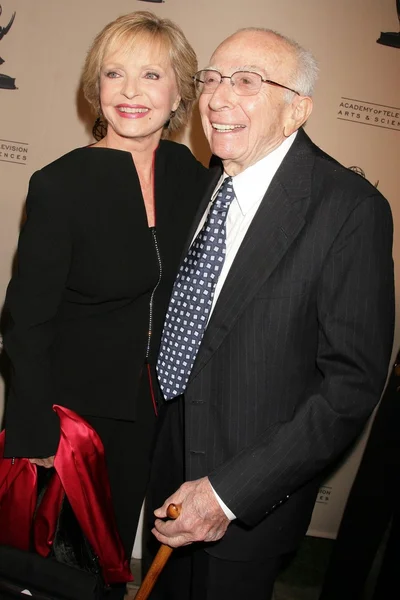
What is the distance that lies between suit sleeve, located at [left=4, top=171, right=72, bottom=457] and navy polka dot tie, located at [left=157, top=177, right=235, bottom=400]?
33cm

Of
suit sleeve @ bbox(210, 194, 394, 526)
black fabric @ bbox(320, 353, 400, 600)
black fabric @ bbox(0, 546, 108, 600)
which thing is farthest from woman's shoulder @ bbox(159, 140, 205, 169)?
black fabric @ bbox(0, 546, 108, 600)

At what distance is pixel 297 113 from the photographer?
60.5 inches

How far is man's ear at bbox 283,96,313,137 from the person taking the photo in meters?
1.52

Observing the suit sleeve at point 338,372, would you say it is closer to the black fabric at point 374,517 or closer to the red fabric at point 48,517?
the red fabric at point 48,517

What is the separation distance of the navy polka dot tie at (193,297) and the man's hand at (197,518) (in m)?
0.29

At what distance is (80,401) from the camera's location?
1804 mm

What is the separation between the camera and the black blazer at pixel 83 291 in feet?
5.28

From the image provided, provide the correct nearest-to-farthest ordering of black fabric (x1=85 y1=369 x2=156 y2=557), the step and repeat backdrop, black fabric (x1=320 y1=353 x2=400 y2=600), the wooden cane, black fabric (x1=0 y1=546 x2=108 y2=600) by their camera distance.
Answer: the wooden cane
black fabric (x1=0 y1=546 x2=108 y2=600)
black fabric (x1=85 y1=369 x2=156 y2=557)
black fabric (x1=320 y1=353 x2=400 y2=600)
the step and repeat backdrop

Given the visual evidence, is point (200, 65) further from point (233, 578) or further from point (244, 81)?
point (233, 578)

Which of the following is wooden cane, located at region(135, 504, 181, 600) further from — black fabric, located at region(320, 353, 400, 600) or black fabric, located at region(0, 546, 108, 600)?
black fabric, located at region(320, 353, 400, 600)

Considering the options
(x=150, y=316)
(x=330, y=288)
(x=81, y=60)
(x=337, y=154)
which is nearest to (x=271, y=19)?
(x=337, y=154)

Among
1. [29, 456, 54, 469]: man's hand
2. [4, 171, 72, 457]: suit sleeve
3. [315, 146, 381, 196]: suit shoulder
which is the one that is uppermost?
A: [315, 146, 381, 196]: suit shoulder

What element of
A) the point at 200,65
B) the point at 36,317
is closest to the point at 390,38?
the point at 200,65

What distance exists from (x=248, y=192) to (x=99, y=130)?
108 cm
